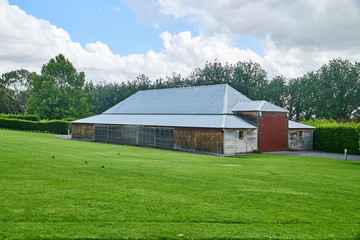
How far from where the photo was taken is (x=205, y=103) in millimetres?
37500

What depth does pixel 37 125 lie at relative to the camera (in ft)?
182

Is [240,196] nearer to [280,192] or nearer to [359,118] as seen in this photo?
[280,192]

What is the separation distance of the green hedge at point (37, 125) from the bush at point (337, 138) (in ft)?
125

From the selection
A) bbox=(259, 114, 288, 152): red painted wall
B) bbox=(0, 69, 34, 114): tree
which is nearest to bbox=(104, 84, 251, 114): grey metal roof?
bbox=(259, 114, 288, 152): red painted wall

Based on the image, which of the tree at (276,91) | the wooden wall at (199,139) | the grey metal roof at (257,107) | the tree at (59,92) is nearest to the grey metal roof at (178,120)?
the wooden wall at (199,139)

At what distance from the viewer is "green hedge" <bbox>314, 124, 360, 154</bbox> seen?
30.7 m

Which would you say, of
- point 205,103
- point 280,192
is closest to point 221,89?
point 205,103

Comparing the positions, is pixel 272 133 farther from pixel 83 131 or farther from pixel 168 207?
pixel 168 207

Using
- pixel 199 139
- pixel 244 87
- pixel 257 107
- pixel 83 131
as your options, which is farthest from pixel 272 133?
pixel 244 87

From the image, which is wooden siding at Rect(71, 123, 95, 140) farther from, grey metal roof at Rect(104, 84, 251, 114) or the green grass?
the green grass

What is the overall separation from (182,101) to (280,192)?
1225 inches

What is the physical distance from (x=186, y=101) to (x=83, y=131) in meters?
14.7

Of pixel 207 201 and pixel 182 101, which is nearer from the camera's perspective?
pixel 207 201

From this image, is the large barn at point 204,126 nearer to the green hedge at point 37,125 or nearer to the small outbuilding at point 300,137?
the small outbuilding at point 300,137
